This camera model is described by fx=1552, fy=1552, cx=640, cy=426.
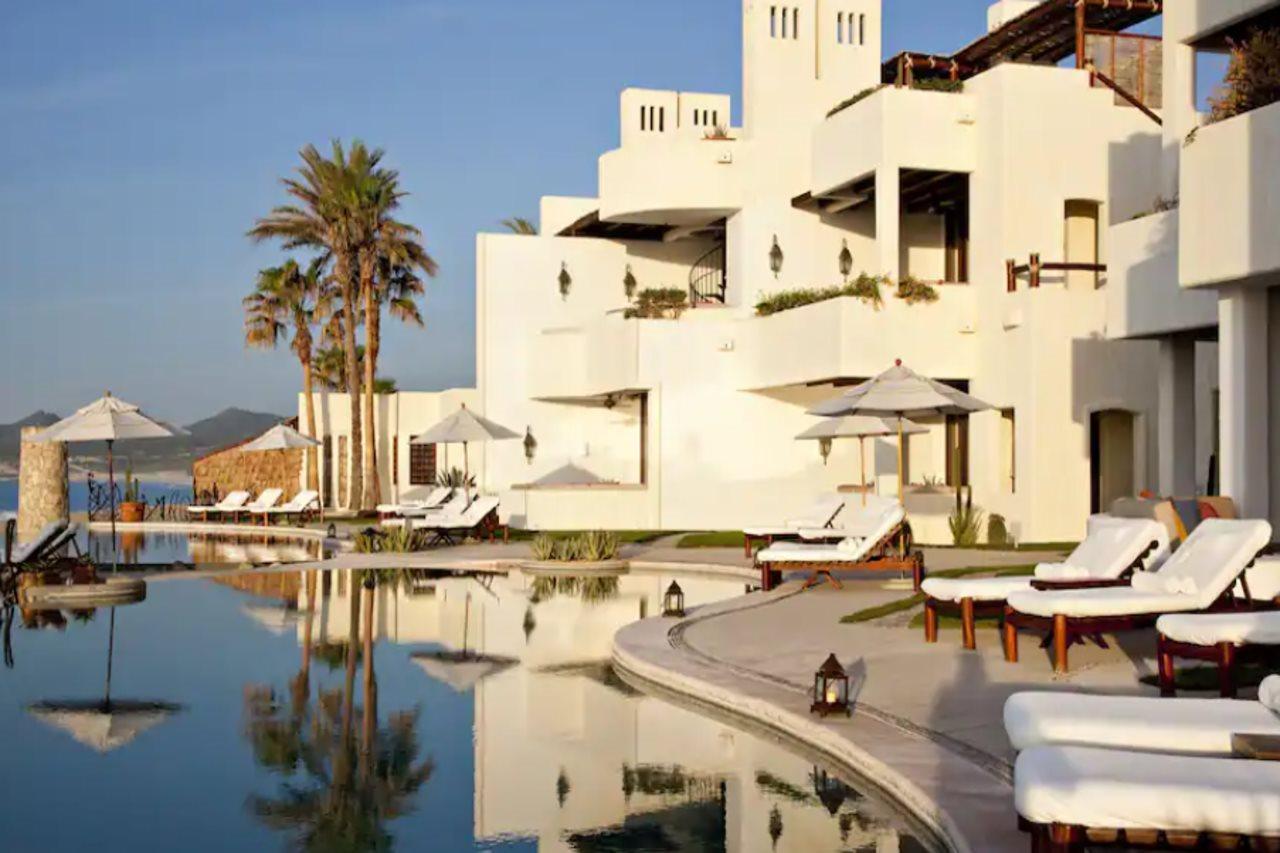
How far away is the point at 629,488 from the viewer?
3181cm

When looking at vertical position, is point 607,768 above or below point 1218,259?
below

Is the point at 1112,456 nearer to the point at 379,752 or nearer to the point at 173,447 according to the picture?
the point at 379,752

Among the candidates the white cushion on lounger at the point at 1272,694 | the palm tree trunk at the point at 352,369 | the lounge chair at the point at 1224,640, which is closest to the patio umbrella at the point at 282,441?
the palm tree trunk at the point at 352,369

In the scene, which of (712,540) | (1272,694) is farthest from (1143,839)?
(712,540)

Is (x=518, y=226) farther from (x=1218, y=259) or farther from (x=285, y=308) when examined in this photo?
(x=1218, y=259)

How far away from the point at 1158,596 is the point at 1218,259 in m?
5.44

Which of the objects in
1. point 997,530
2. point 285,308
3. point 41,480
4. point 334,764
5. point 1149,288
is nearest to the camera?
point 334,764

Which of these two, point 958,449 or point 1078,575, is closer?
point 1078,575

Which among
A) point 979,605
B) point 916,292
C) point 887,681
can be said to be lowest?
point 887,681

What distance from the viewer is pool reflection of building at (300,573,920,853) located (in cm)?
A: 750

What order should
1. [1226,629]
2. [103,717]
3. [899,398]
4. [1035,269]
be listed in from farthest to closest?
[1035,269], [899,398], [103,717], [1226,629]

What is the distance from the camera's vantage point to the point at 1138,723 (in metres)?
6.42

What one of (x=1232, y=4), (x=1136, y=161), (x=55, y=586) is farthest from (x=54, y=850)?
(x=1136, y=161)

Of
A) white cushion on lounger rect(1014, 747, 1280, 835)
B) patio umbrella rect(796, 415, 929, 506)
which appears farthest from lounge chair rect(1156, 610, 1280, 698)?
patio umbrella rect(796, 415, 929, 506)
